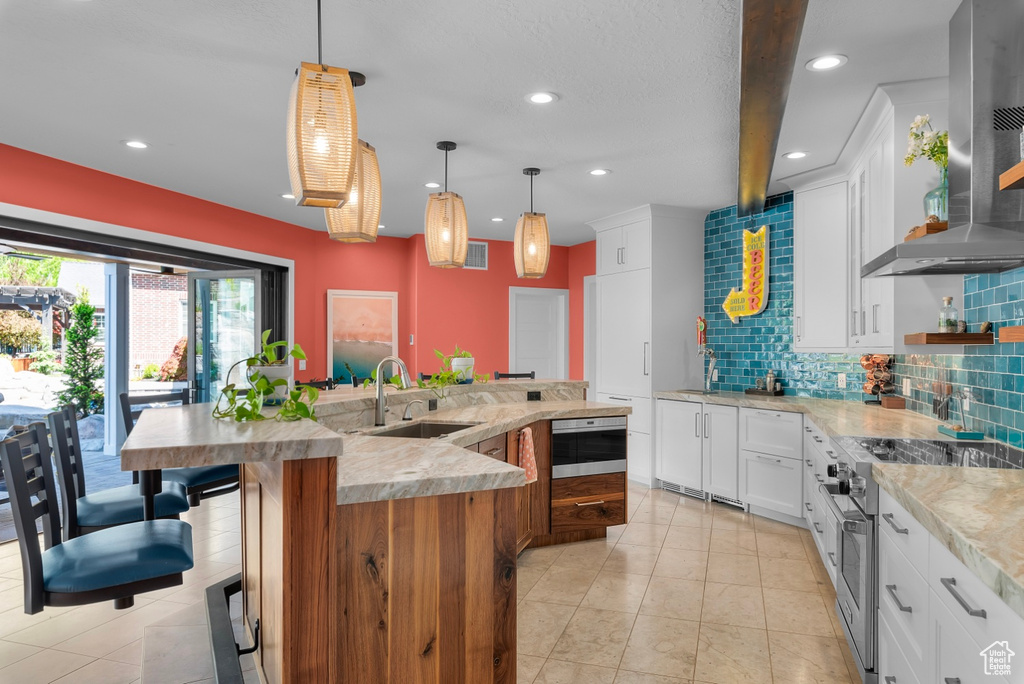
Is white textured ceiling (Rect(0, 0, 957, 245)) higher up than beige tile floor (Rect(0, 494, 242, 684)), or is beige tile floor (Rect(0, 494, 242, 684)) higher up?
white textured ceiling (Rect(0, 0, 957, 245))

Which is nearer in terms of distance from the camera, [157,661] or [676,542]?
[157,661]

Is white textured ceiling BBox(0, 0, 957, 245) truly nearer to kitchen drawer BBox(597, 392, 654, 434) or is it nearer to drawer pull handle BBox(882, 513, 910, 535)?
drawer pull handle BBox(882, 513, 910, 535)

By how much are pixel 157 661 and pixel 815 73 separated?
380 cm

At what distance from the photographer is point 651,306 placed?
18.8ft

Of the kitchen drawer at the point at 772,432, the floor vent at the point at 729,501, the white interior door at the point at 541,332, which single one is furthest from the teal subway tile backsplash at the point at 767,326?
the white interior door at the point at 541,332

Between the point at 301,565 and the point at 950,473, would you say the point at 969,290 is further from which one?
the point at 301,565

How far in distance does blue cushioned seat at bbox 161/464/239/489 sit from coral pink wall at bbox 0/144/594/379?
7.35 feet

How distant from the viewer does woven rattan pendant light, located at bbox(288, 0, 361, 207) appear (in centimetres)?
196

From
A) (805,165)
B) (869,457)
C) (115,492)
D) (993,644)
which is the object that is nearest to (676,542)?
(869,457)

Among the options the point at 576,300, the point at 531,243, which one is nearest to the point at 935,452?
the point at 531,243

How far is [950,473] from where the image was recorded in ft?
6.48

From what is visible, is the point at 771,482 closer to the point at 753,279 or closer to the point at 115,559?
the point at 753,279

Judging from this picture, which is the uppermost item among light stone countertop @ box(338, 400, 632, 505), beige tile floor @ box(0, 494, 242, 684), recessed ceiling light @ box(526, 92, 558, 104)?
recessed ceiling light @ box(526, 92, 558, 104)

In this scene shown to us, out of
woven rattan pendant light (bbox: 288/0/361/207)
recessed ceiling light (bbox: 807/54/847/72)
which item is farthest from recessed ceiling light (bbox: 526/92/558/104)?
woven rattan pendant light (bbox: 288/0/361/207)
